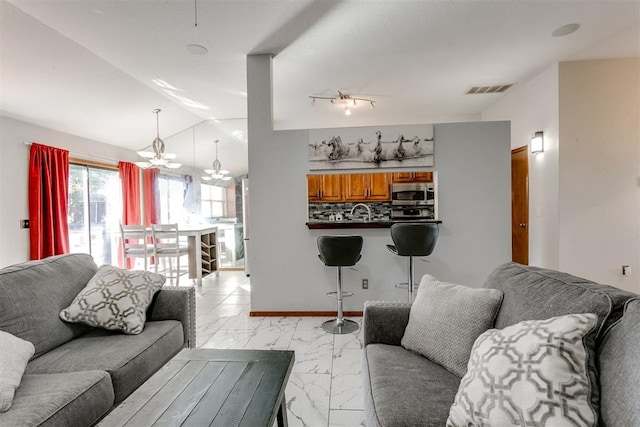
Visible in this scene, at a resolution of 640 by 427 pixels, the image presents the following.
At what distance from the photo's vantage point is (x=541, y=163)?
4324mm

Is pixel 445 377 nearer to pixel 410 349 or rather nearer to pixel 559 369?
pixel 410 349

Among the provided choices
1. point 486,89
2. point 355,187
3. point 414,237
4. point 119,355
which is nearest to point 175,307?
point 119,355

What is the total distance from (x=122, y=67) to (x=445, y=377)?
15.3 feet

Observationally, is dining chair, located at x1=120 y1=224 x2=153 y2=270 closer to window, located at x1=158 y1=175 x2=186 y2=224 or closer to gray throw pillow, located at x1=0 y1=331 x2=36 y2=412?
window, located at x1=158 y1=175 x2=186 y2=224

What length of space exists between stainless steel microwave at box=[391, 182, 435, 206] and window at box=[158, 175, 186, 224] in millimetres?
4398

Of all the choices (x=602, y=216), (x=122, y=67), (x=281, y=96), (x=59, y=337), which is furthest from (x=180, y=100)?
(x=602, y=216)

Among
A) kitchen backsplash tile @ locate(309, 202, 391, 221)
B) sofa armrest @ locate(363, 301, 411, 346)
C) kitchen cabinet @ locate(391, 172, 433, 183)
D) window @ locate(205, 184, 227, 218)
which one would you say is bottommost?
sofa armrest @ locate(363, 301, 411, 346)

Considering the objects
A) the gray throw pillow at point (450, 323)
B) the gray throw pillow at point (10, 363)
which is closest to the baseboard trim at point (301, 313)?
the gray throw pillow at point (450, 323)

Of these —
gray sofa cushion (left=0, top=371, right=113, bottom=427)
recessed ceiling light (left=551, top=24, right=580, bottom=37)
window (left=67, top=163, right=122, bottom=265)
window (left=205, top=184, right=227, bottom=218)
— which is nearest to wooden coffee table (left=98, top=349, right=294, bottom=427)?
gray sofa cushion (left=0, top=371, right=113, bottom=427)

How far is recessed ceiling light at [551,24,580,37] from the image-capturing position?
3.16 metres

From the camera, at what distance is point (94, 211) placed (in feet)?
17.8

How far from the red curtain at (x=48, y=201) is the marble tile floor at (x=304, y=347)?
6.87ft

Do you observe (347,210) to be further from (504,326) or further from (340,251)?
(504,326)

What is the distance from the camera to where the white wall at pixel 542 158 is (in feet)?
13.3
